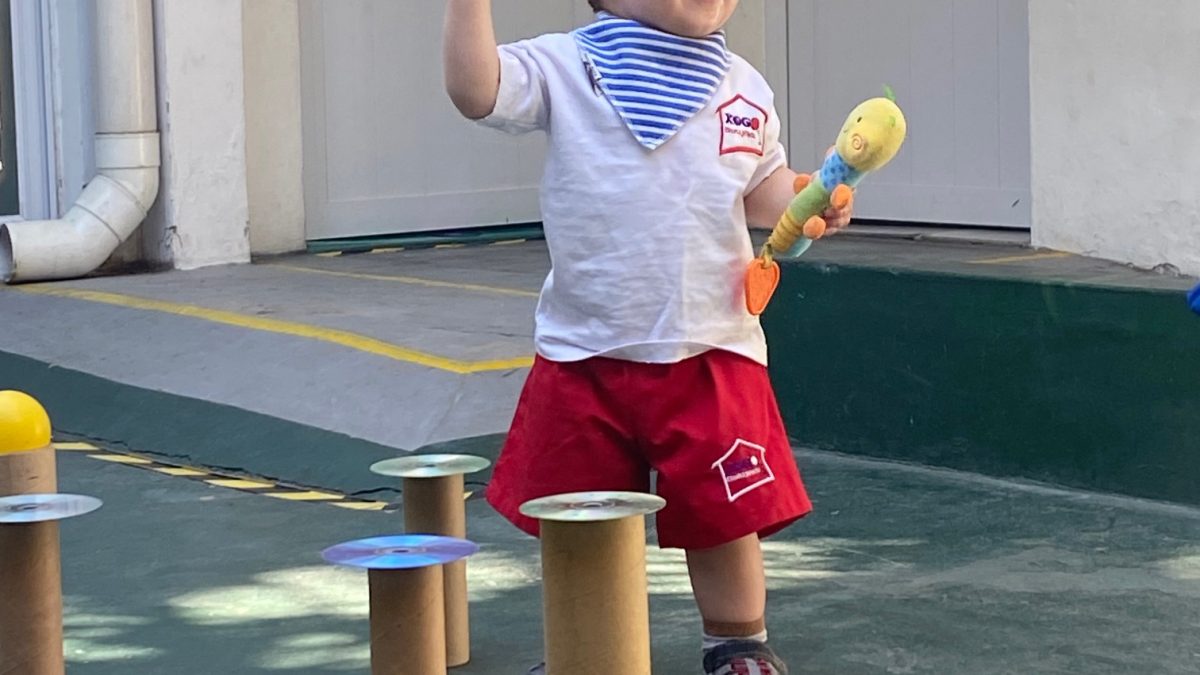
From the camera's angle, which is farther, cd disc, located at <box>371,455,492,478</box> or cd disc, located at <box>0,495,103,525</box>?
cd disc, located at <box>371,455,492,478</box>

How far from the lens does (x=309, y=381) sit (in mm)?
5793

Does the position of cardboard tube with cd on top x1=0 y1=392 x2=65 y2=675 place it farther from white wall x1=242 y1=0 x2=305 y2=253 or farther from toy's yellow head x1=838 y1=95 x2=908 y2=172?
white wall x1=242 y1=0 x2=305 y2=253

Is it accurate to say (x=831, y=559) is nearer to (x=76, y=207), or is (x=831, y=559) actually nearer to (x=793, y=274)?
(x=793, y=274)

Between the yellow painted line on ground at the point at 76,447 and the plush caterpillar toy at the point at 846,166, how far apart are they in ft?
10.6

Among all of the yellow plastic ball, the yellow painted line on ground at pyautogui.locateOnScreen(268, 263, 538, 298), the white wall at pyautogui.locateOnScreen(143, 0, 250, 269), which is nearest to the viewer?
the yellow plastic ball

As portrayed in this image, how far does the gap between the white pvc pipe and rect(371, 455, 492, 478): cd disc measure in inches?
180

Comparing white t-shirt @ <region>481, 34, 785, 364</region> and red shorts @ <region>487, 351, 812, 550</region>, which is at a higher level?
white t-shirt @ <region>481, 34, 785, 364</region>

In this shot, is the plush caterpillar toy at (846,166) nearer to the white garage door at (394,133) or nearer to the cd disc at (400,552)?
the cd disc at (400,552)

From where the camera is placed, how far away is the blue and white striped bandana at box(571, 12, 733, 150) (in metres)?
3.32

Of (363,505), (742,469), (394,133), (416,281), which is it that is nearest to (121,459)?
(363,505)

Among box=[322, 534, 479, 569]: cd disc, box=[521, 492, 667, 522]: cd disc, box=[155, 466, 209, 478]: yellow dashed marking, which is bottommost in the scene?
box=[155, 466, 209, 478]: yellow dashed marking

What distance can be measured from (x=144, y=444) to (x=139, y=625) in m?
1.99

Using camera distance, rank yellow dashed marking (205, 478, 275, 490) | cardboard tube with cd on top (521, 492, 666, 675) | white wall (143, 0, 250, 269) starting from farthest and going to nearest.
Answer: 1. white wall (143, 0, 250, 269)
2. yellow dashed marking (205, 478, 275, 490)
3. cardboard tube with cd on top (521, 492, 666, 675)

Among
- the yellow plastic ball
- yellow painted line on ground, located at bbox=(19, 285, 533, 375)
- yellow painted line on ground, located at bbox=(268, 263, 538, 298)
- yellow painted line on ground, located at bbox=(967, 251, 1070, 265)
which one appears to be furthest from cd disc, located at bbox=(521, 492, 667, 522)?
yellow painted line on ground, located at bbox=(268, 263, 538, 298)
